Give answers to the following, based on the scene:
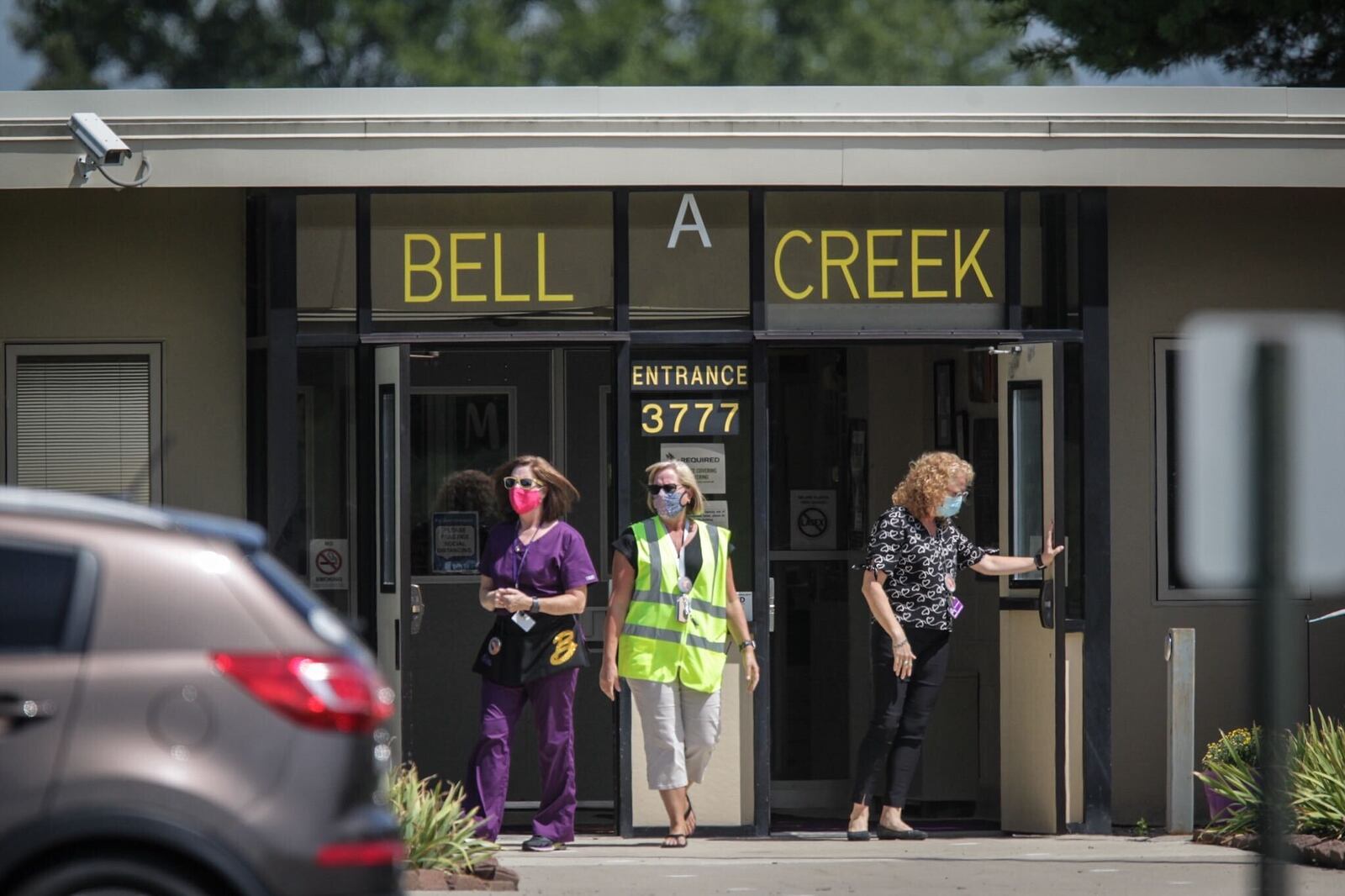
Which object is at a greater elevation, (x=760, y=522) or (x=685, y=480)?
(x=685, y=480)

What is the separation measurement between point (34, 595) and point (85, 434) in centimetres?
561

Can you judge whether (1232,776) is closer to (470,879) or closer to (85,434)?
(470,879)

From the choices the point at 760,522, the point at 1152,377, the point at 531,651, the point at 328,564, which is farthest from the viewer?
the point at 1152,377

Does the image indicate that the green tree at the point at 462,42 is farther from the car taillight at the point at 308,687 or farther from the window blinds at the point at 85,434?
the car taillight at the point at 308,687

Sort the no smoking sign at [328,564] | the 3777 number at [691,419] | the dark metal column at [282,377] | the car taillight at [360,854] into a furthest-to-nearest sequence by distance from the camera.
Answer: the no smoking sign at [328,564] < the 3777 number at [691,419] < the dark metal column at [282,377] < the car taillight at [360,854]

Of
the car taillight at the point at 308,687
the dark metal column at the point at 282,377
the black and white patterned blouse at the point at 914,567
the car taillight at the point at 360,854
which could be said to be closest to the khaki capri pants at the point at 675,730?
the black and white patterned blouse at the point at 914,567

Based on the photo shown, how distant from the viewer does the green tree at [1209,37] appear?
23.7 metres

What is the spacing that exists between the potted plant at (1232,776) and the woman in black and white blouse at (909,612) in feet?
4.63

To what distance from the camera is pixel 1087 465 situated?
10586 millimetres

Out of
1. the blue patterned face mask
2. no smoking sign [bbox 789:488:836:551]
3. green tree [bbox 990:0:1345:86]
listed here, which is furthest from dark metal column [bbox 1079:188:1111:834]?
green tree [bbox 990:0:1345:86]

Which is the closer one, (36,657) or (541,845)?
(36,657)

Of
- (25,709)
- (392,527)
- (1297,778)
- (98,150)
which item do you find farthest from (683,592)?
(25,709)

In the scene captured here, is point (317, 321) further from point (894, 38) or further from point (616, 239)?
point (894, 38)

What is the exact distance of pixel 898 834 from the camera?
1020 cm
